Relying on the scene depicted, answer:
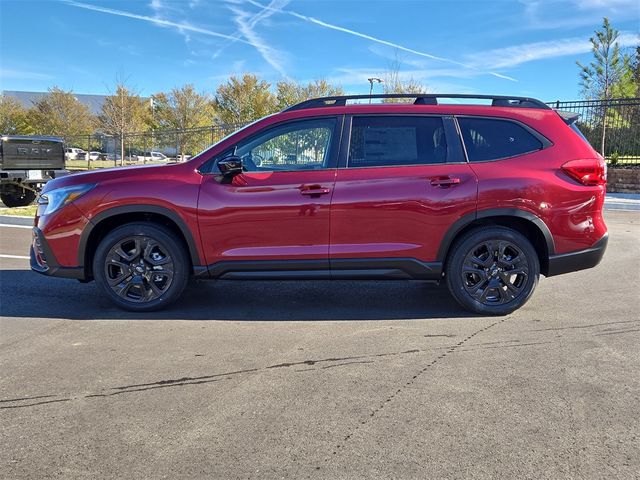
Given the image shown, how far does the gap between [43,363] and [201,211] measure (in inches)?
67.9

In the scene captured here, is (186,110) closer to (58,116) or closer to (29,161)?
(58,116)

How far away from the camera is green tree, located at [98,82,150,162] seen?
29.2 metres

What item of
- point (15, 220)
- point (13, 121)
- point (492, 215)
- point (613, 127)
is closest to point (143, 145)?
point (15, 220)

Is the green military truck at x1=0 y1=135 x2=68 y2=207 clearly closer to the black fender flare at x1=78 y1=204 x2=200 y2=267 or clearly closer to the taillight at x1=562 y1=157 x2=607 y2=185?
the black fender flare at x1=78 y1=204 x2=200 y2=267

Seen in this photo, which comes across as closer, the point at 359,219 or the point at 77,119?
the point at 359,219

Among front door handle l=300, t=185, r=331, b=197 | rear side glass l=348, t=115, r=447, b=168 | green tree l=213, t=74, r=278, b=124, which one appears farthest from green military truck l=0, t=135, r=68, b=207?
green tree l=213, t=74, r=278, b=124

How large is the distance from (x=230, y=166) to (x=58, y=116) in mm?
35965

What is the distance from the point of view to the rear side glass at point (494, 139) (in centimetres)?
462

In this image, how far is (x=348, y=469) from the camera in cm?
240

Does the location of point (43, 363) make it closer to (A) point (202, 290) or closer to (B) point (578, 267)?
(A) point (202, 290)

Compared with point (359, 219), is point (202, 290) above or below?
below

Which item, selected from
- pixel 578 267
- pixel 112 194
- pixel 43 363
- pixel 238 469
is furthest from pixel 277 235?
pixel 578 267

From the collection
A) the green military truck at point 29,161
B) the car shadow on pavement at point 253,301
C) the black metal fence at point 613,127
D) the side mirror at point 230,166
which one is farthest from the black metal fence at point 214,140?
the side mirror at point 230,166

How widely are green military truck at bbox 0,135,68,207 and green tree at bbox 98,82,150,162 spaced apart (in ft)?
50.4
